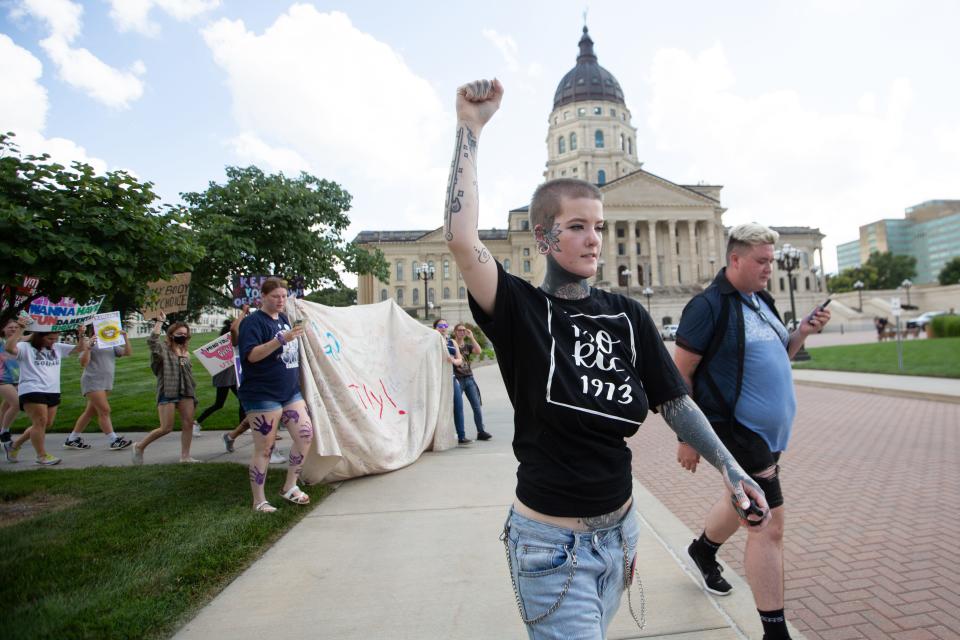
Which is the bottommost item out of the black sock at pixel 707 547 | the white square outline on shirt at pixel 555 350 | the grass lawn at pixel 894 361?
the grass lawn at pixel 894 361

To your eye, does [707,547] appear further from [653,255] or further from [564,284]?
[653,255]

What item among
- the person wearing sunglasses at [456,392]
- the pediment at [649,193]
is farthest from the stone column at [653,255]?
the person wearing sunglasses at [456,392]

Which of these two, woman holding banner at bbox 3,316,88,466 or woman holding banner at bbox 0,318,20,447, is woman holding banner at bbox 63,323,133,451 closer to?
woman holding banner at bbox 3,316,88,466

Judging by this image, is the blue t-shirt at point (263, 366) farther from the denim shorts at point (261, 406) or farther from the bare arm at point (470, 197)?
the bare arm at point (470, 197)

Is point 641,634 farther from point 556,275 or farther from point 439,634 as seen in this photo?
point 556,275

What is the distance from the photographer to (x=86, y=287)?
203 inches

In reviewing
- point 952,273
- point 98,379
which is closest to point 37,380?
point 98,379

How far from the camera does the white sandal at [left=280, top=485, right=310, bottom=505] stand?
215 inches

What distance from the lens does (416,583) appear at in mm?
3658

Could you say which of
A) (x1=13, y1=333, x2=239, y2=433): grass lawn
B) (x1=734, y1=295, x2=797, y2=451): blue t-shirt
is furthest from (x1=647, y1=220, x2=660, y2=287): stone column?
(x1=734, y1=295, x2=797, y2=451): blue t-shirt

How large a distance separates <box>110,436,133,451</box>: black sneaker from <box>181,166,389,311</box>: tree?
9.42 metres

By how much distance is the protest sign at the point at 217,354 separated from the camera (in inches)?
A: 331

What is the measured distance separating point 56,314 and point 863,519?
34.2 ft

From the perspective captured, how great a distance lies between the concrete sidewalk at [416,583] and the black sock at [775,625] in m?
0.23
